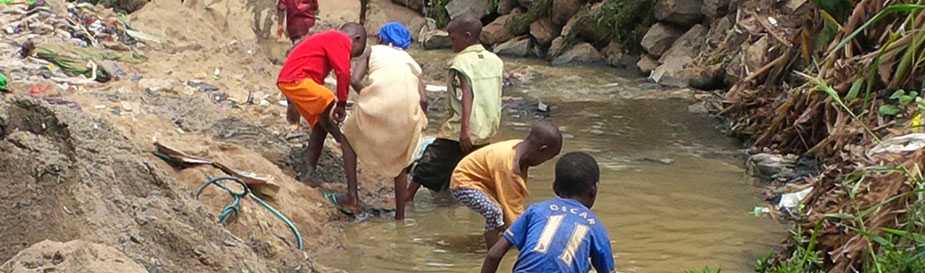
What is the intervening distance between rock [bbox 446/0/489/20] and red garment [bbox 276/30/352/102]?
12.8 metres

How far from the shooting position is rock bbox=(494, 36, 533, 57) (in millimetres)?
18109

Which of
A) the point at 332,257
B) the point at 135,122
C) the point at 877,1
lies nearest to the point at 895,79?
the point at 877,1

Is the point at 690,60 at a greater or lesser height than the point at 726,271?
lesser

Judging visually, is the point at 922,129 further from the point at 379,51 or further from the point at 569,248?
the point at 379,51

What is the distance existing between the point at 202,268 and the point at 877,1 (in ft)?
17.7

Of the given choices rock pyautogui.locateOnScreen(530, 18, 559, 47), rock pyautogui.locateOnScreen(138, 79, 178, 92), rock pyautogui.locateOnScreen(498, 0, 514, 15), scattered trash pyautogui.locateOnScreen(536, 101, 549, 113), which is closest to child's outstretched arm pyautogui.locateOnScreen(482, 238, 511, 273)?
rock pyautogui.locateOnScreen(138, 79, 178, 92)

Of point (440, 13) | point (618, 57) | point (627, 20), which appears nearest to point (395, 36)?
point (618, 57)

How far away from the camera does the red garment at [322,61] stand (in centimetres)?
702

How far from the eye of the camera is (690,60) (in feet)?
47.9

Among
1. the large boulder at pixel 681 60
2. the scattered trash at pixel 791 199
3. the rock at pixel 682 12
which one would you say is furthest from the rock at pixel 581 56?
the scattered trash at pixel 791 199

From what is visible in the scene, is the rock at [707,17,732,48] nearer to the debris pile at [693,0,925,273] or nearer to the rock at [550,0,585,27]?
the debris pile at [693,0,925,273]

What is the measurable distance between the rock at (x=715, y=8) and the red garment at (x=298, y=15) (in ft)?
17.9

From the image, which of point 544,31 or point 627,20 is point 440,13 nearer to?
point 544,31

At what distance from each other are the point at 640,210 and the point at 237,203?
265 cm
